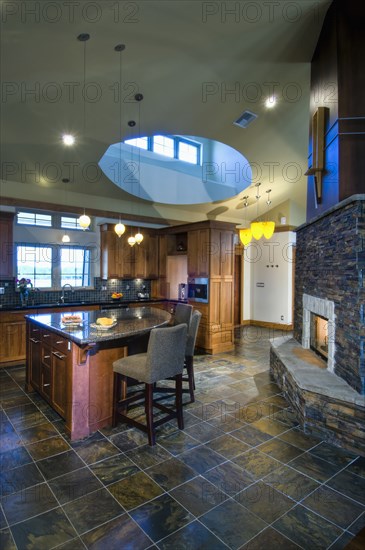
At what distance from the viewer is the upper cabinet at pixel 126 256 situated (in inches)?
261

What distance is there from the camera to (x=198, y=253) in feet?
20.1

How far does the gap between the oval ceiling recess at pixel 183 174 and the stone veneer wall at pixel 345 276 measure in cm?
332

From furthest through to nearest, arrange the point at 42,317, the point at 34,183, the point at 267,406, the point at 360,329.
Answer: the point at 34,183 < the point at 42,317 < the point at 267,406 < the point at 360,329

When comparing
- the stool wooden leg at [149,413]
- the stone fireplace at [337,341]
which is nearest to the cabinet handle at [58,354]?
the stool wooden leg at [149,413]

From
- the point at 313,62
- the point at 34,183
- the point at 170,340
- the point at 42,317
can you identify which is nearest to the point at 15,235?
the point at 34,183

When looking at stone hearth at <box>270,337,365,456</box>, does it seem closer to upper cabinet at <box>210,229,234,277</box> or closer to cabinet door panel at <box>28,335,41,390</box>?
upper cabinet at <box>210,229,234,277</box>

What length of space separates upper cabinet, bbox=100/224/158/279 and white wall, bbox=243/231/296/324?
3.04 metres

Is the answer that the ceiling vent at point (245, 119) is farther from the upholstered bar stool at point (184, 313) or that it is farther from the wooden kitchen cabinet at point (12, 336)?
the wooden kitchen cabinet at point (12, 336)

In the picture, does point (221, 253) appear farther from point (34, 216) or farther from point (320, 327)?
point (34, 216)

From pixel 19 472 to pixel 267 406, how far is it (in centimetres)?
248

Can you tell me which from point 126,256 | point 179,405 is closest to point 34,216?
point 126,256

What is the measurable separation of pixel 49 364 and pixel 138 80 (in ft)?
10.8

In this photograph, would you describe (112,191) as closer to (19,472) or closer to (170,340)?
(170,340)

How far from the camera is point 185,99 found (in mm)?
4094
